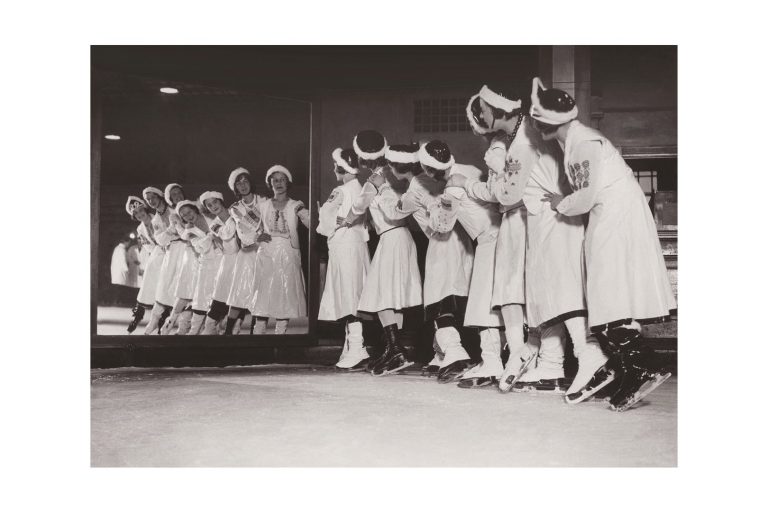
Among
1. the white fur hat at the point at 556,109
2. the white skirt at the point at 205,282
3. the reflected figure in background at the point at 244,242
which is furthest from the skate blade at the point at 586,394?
the white skirt at the point at 205,282

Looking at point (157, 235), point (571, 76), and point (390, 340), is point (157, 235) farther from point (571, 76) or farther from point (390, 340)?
point (571, 76)

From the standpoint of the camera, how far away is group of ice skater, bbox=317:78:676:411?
3398 mm

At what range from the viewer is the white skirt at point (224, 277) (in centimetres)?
539

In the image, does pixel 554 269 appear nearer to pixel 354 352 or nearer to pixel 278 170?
pixel 354 352

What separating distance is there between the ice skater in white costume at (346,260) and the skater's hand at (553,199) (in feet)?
5.02

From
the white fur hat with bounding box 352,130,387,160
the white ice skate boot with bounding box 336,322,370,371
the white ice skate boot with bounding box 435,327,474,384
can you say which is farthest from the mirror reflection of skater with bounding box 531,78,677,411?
the white ice skate boot with bounding box 336,322,370,371

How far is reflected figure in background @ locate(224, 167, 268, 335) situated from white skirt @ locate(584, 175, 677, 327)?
2.60m

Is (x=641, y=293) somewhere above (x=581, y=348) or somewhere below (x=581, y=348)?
above

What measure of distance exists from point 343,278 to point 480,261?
1162 mm

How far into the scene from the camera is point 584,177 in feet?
11.2

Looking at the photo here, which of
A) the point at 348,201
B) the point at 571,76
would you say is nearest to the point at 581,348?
the point at 571,76

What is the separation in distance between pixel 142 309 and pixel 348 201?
147 centimetres

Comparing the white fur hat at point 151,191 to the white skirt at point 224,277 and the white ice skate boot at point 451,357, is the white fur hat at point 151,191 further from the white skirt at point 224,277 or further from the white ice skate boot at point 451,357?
the white ice skate boot at point 451,357

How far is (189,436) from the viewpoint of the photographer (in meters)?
3.23
